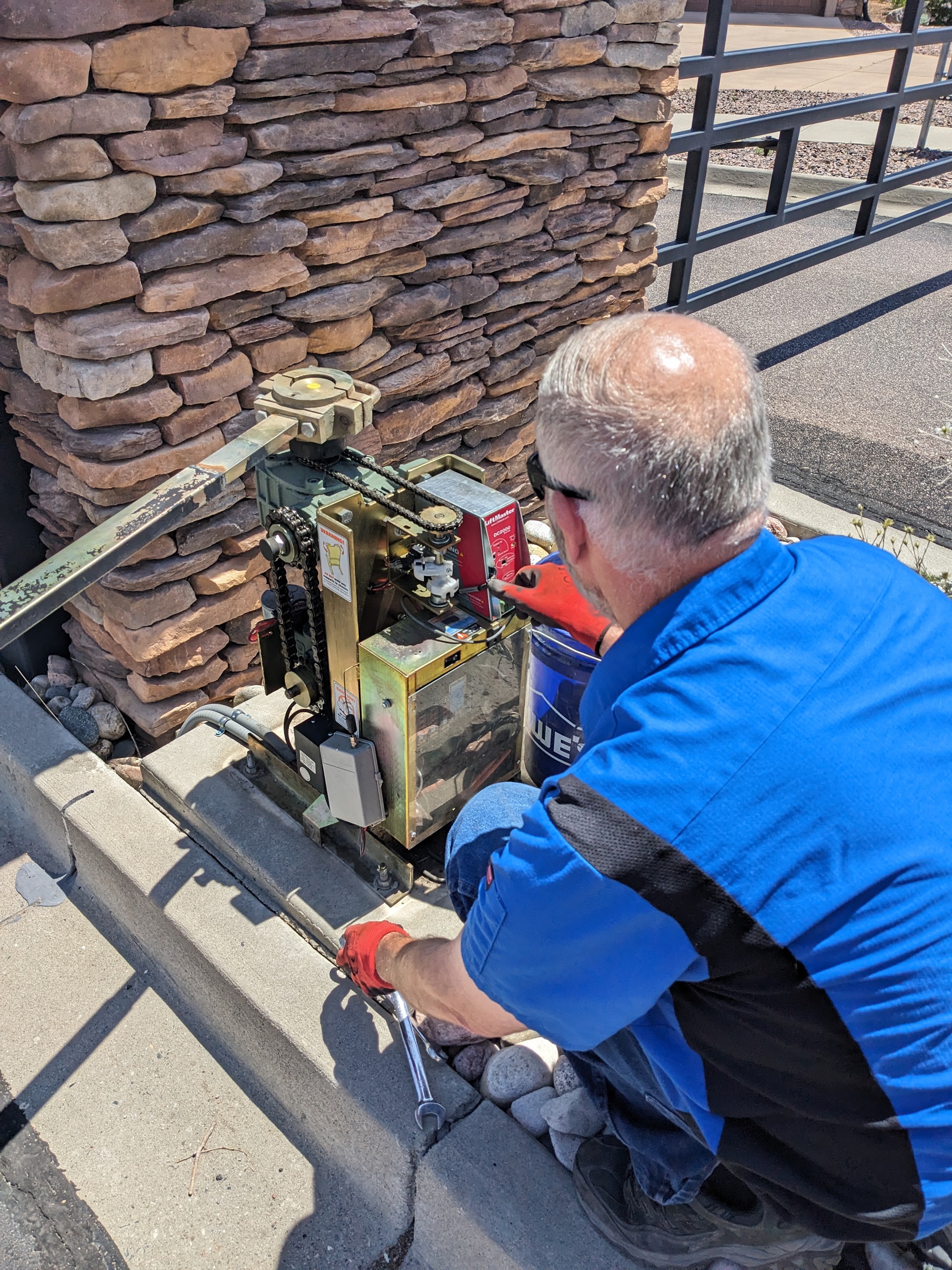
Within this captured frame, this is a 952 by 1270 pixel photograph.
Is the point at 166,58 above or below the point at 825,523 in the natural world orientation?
above

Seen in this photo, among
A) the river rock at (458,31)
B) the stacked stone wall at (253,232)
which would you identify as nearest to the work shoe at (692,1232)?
the stacked stone wall at (253,232)

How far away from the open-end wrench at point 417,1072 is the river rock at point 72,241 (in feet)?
5.71

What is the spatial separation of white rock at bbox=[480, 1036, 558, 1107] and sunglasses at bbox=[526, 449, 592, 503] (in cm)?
112

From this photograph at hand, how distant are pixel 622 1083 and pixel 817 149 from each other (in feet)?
33.9

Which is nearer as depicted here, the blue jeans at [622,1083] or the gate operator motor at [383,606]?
the blue jeans at [622,1083]

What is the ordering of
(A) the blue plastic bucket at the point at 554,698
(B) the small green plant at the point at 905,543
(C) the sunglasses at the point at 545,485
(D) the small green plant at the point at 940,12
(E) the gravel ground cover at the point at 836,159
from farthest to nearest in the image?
(D) the small green plant at the point at 940,12, (E) the gravel ground cover at the point at 836,159, (B) the small green plant at the point at 905,543, (A) the blue plastic bucket at the point at 554,698, (C) the sunglasses at the point at 545,485

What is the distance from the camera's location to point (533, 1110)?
1896mm

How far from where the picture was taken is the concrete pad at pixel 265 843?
2215 millimetres

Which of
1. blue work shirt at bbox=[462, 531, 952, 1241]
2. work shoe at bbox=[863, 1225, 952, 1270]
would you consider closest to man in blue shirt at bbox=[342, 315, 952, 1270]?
blue work shirt at bbox=[462, 531, 952, 1241]

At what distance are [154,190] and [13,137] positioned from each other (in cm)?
31

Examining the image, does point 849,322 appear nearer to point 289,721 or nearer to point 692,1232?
point 289,721

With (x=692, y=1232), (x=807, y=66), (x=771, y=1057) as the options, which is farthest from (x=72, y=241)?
(x=807, y=66)

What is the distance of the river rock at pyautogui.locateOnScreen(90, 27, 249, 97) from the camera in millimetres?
2139

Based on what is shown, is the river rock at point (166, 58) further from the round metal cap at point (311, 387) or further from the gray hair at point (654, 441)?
the gray hair at point (654, 441)
